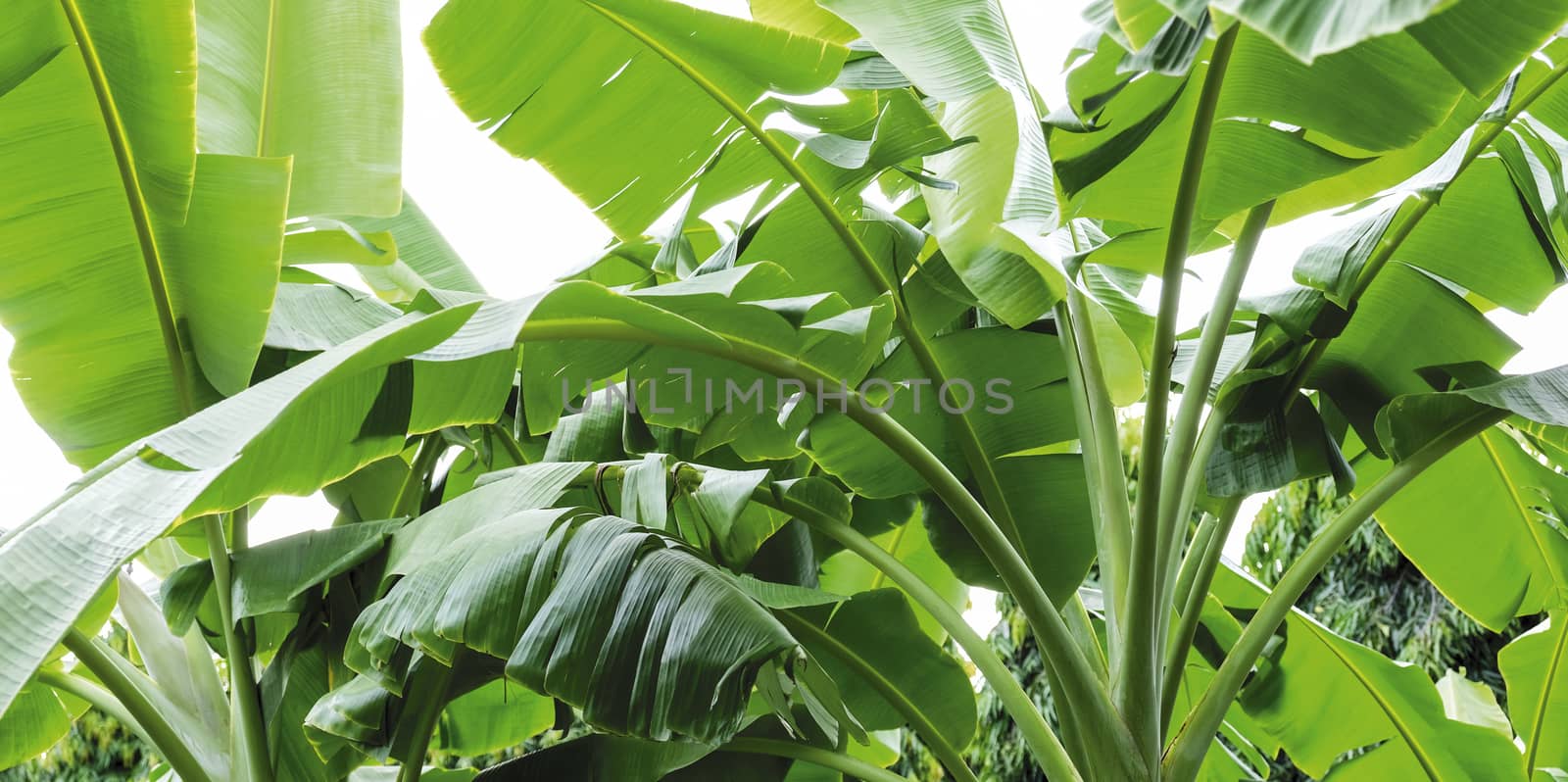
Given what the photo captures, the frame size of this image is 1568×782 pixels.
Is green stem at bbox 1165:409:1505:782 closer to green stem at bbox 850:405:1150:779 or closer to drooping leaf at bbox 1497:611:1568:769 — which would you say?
green stem at bbox 850:405:1150:779

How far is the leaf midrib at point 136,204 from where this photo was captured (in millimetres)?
1213

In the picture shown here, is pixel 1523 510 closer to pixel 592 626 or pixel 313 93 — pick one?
pixel 592 626

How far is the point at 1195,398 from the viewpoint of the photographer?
132 centimetres

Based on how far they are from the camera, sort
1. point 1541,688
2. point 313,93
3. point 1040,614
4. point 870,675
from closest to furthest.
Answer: point 1040,614 < point 870,675 < point 313,93 < point 1541,688

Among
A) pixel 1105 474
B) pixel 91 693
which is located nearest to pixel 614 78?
pixel 1105 474

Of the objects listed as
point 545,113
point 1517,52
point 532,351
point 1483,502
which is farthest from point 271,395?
point 1483,502

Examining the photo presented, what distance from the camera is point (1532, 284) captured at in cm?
141

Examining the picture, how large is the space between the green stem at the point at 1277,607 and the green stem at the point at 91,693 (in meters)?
1.27

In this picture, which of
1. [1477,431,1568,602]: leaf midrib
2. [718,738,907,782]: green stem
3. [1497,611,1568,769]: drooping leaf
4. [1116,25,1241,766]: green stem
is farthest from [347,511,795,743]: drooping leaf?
[1497,611,1568,769]: drooping leaf

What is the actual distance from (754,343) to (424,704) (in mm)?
609

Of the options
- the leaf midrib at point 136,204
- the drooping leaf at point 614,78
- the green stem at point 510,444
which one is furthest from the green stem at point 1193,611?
the leaf midrib at point 136,204

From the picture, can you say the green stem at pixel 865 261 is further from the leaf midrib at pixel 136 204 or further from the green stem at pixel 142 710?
the green stem at pixel 142 710

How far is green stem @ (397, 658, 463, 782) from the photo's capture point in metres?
1.36

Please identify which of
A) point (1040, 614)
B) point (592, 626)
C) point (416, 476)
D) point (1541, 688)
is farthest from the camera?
point (1541, 688)
